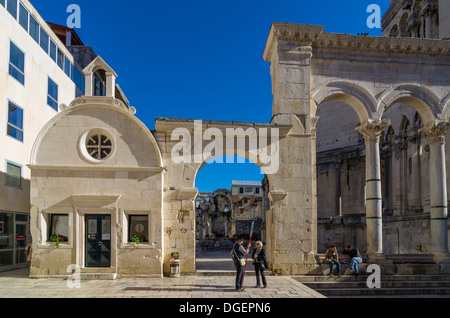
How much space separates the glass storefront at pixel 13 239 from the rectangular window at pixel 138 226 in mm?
6605

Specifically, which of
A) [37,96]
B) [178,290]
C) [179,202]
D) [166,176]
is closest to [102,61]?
[166,176]

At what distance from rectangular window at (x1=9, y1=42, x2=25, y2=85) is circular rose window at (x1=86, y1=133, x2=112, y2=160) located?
21.8ft

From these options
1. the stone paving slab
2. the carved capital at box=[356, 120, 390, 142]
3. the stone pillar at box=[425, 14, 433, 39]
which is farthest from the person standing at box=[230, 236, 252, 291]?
the stone pillar at box=[425, 14, 433, 39]

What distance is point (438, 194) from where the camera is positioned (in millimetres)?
17891

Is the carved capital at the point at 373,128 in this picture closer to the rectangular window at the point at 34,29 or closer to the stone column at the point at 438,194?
the stone column at the point at 438,194

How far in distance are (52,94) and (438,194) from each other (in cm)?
2128

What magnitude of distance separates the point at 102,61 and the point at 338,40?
1004cm

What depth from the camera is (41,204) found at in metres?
14.9

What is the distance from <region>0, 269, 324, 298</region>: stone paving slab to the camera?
11.6 m

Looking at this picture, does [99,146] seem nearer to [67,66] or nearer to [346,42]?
[346,42]

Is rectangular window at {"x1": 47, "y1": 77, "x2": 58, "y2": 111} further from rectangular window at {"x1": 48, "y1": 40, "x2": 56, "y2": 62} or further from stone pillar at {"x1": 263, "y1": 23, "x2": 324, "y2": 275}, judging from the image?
stone pillar at {"x1": 263, "y1": 23, "x2": 324, "y2": 275}

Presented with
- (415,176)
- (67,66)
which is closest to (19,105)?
(67,66)

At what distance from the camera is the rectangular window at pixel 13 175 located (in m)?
18.6

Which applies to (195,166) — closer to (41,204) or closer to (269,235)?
(269,235)
